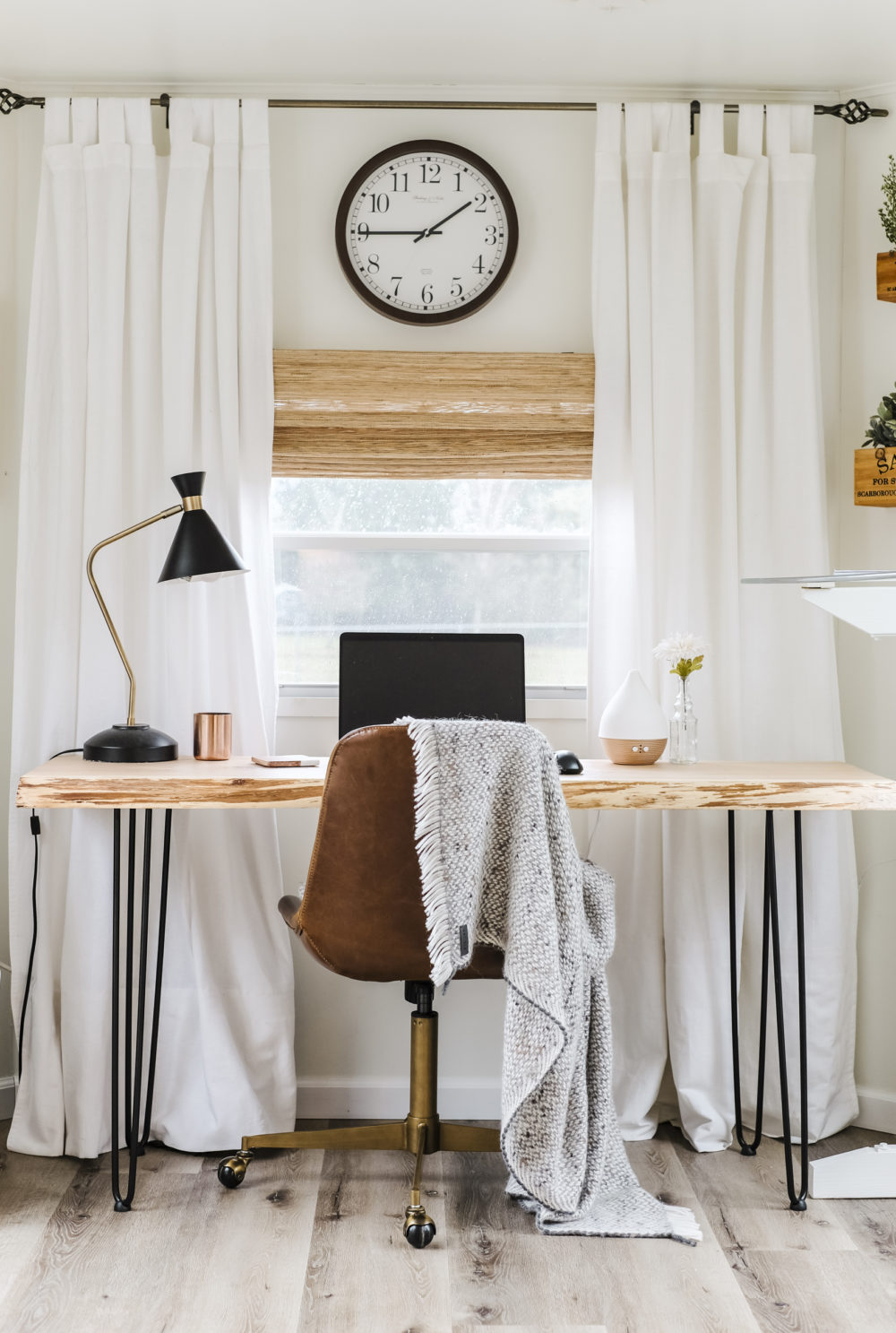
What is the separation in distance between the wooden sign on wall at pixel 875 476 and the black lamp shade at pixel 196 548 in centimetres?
140

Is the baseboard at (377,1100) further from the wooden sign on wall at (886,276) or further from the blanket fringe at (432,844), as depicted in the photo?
the wooden sign on wall at (886,276)

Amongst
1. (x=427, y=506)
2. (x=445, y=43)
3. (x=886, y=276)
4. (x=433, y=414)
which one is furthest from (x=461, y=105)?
(x=886, y=276)

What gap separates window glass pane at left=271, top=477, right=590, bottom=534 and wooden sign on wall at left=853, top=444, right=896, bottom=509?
65 centimetres

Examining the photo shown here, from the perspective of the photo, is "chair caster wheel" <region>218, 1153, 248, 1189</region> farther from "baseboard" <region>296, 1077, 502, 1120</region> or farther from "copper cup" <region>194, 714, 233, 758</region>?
"copper cup" <region>194, 714, 233, 758</region>

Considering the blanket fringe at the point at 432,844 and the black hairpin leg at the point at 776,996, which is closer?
the blanket fringe at the point at 432,844

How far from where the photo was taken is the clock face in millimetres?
2643

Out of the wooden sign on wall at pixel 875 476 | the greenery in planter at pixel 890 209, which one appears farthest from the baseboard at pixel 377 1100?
the greenery in planter at pixel 890 209

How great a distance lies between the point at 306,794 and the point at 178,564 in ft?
1.91

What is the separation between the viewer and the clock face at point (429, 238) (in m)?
2.64

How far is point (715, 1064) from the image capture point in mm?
2539

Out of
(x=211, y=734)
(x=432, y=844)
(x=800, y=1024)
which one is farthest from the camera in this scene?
(x=211, y=734)

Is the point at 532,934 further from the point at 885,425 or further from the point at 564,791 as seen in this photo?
the point at 885,425

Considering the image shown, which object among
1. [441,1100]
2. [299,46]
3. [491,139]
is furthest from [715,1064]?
[299,46]

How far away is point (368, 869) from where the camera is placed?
6.37ft
